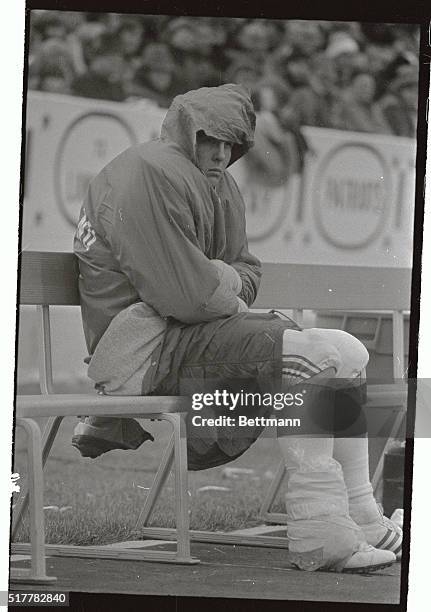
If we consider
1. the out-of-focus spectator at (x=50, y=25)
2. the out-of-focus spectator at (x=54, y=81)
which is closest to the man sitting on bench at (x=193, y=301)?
the out-of-focus spectator at (x=54, y=81)

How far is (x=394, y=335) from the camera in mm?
5141

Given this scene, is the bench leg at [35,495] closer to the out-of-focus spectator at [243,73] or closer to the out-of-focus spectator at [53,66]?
the out-of-focus spectator at [53,66]

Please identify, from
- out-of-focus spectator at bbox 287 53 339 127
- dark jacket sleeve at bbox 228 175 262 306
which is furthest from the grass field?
out-of-focus spectator at bbox 287 53 339 127

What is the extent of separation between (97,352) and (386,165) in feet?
3.74

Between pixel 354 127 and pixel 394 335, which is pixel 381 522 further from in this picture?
pixel 354 127

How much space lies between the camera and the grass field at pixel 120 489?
5.11m

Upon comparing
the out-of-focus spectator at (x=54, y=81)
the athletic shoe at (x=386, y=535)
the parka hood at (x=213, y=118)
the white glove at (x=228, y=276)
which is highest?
the out-of-focus spectator at (x=54, y=81)

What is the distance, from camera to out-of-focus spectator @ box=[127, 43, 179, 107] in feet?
16.6

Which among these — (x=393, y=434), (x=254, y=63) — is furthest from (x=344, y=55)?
(x=393, y=434)

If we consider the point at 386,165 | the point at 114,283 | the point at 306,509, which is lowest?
the point at 306,509

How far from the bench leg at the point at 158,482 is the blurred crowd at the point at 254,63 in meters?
1.10

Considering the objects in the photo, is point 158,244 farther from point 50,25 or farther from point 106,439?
point 50,25

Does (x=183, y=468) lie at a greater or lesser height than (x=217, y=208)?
lesser

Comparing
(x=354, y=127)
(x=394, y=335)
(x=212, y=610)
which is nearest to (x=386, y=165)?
(x=354, y=127)
